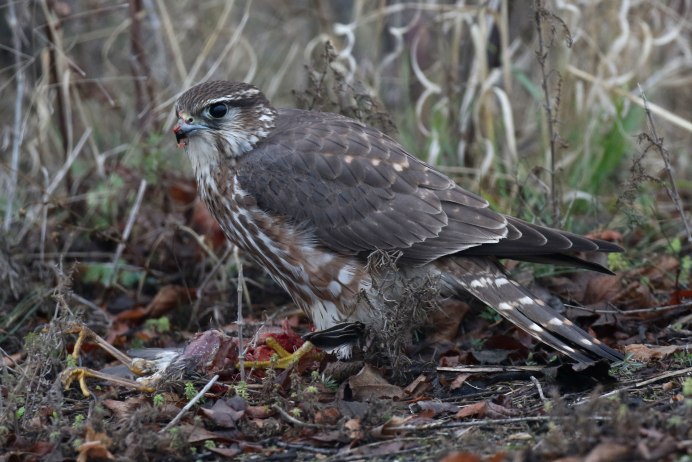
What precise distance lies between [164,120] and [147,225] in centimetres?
100

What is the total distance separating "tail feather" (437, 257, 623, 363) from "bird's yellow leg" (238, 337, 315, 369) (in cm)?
74

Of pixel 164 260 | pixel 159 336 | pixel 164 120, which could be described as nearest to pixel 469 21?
pixel 164 120

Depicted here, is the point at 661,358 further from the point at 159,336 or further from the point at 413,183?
the point at 159,336

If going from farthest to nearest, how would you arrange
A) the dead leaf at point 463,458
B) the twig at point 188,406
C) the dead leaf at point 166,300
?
the dead leaf at point 166,300 → the twig at point 188,406 → the dead leaf at point 463,458

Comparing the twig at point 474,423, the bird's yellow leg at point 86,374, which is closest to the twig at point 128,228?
the bird's yellow leg at point 86,374

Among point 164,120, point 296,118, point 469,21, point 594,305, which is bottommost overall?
point 594,305

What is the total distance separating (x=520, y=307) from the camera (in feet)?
13.5

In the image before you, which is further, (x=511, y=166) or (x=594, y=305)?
(x=511, y=166)

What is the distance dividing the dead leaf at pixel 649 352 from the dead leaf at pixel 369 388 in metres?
1.03

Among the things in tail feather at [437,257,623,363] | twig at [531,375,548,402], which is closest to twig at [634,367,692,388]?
tail feather at [437,257,623,363]

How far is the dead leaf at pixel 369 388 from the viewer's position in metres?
3.72

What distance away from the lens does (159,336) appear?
4977 millimetres

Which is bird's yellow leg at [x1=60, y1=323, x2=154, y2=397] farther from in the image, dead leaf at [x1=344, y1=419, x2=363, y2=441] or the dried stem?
the dried stem

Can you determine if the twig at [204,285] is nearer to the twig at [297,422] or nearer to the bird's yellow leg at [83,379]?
the bird's yellow leg at [83,379]
